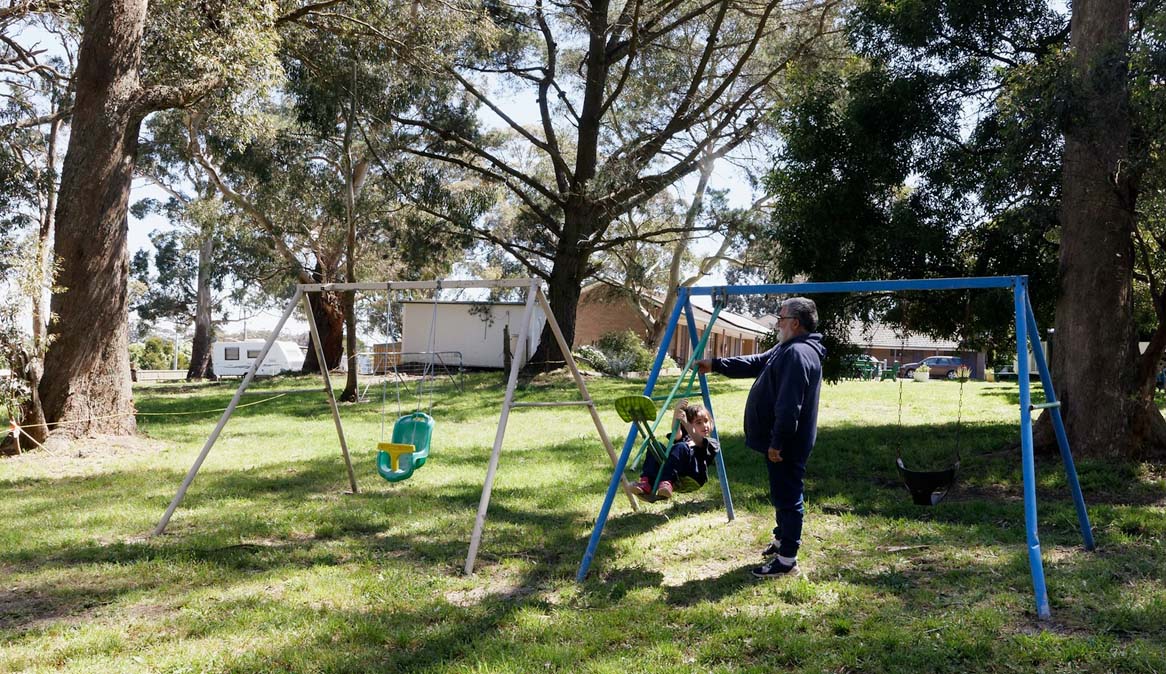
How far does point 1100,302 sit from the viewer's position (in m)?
8.90

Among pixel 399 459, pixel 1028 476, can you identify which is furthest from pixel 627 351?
pixel 1028 476

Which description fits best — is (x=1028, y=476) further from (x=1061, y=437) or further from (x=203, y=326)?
(x=203, y=326)

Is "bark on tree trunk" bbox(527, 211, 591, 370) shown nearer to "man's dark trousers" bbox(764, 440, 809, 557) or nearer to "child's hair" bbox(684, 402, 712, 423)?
"child's hair" bbox(684, 402, 712, 423)

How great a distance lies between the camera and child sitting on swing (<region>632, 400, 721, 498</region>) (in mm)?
6246

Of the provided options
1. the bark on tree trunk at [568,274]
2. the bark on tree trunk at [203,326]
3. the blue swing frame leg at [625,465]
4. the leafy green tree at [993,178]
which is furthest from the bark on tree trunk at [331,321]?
the blue swing frame leg at [625,465]

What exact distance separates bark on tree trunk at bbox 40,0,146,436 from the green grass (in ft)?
2.42

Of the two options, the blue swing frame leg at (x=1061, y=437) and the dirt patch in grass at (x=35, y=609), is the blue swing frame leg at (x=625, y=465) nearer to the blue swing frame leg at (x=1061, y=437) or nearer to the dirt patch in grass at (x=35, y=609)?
the blue swing frame leg at (x=1061, y=437)

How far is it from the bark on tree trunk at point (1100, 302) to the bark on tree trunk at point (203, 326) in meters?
33.3

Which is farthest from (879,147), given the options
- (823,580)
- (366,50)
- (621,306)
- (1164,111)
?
(621,306)

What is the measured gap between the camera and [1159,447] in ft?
29.5

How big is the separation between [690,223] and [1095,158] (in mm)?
14551

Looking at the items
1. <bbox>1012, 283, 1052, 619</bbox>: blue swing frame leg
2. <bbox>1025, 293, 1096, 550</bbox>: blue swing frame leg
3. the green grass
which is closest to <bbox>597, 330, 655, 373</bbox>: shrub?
the green grass

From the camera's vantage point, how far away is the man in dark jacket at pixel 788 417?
16.9 feet

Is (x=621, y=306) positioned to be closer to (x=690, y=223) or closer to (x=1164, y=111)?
(x=690, y=223)
